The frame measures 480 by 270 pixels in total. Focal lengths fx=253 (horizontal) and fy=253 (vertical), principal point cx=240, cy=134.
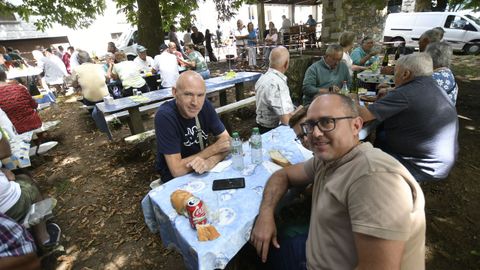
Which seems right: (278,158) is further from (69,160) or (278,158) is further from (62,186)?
(69,160)

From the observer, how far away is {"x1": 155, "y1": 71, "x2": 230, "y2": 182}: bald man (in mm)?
2098

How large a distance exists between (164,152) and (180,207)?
0.72 m

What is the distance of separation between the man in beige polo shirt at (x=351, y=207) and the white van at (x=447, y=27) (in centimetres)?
1417

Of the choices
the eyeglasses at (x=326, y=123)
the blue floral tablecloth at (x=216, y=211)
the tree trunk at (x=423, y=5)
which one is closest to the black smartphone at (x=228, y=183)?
the blue floral tablecloth at (x=216, y=211)

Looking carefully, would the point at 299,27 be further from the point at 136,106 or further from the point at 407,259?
the point at 407,259

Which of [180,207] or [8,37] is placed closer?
[180,207]

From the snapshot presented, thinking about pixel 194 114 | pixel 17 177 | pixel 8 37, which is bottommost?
pixel 17 177

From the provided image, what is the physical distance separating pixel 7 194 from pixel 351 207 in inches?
107

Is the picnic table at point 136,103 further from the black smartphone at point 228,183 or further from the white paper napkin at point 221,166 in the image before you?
the black smartphone at point 228,183

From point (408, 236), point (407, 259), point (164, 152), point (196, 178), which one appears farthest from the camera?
point (164, 152)

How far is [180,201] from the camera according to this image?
1.58 meters

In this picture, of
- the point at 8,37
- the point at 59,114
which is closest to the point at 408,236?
the point at 59,114

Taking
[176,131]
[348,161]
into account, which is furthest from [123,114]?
[348,161]

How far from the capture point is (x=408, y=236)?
1037 mm
